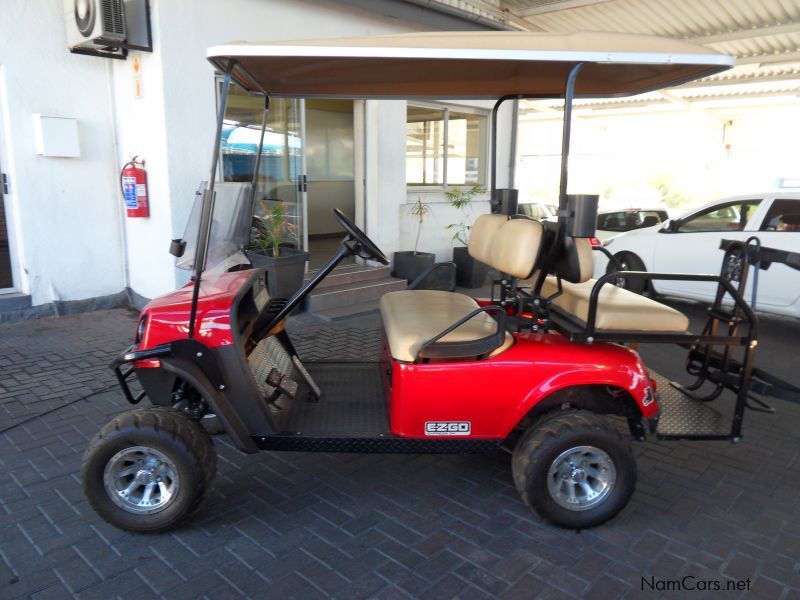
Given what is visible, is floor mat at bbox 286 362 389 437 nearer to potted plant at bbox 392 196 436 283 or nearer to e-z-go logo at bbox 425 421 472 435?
e-z-go logo at bbox 425 421 472 435

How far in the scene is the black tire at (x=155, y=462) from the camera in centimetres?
258

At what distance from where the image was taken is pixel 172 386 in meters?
2.85

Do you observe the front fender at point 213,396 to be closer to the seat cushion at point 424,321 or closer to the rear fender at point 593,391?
the seat cushion at point 424,321

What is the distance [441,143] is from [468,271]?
216 cm

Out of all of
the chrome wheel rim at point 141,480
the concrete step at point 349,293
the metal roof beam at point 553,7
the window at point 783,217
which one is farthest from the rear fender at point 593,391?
the metal roof beam at point 553,7

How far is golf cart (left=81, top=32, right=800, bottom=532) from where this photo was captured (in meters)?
2.59

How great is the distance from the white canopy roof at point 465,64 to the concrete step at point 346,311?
305 cm

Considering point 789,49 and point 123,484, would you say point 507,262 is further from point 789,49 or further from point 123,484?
Result: point 789,49

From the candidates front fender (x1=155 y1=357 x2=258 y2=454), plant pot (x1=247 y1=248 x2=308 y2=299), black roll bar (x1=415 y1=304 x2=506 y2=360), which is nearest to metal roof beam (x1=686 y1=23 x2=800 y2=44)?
plant pot (x1=247 y1=248 x2=308 y2=299)

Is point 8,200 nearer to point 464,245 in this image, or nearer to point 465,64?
point 465,64

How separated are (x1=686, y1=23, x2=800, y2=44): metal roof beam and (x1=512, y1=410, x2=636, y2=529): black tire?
8.19 metres

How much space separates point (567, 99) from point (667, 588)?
2.17m

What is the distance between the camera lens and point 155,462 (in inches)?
105

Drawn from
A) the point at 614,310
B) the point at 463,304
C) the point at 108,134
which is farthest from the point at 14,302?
the point at 614,310
